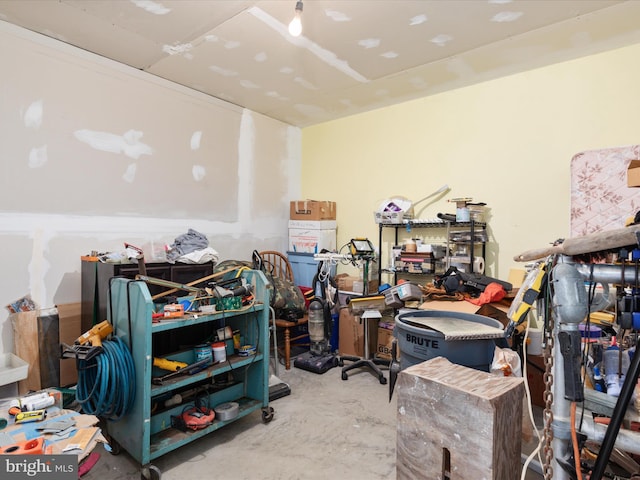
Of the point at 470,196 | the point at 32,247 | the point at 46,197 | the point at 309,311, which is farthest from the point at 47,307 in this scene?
the point at 470,196

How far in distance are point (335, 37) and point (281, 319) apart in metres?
2.65

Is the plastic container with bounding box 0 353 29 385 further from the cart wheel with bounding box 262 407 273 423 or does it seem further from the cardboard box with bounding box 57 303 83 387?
the cart wheel with bounding box 262 407 273 423

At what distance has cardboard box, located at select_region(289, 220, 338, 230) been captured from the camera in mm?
4445

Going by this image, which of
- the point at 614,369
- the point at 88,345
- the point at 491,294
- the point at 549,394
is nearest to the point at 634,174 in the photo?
the point at 614,369

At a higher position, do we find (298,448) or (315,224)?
(315,224)

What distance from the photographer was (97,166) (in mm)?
3078

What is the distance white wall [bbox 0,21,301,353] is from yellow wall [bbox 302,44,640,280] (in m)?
1.58

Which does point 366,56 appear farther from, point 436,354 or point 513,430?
point 513,430

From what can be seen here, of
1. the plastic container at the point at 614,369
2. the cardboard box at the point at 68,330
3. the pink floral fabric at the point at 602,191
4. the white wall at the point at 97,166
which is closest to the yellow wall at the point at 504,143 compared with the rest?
the pink floral fabric at the point at 602,191

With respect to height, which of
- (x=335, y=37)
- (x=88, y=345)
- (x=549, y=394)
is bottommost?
(x=88, y=345)

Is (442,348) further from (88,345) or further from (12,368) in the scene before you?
(12,368)

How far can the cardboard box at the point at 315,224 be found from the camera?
175 inches

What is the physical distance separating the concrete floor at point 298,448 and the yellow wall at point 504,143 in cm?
198

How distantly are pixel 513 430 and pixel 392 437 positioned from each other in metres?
1.15
